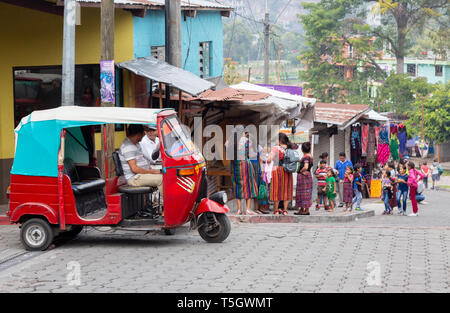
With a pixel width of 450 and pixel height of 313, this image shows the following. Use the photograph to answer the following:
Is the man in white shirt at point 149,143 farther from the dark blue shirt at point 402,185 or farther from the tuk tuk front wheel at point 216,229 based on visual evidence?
the dark blue shirt at point 402,185

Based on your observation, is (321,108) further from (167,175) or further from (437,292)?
(437,292)

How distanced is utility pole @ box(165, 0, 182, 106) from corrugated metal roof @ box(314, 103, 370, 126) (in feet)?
31.3

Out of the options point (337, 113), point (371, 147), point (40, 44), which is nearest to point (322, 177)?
point (40, 44)

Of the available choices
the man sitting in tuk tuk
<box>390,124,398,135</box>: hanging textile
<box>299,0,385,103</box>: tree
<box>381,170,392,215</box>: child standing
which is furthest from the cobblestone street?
<box>299,0,385,103</box>: tree

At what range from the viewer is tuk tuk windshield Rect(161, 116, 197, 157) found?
9.67 meters

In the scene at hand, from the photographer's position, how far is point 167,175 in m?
9.59

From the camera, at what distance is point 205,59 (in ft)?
72.3

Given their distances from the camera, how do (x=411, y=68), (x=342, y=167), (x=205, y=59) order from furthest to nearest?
1. (x=411, y=68)
2. (x=205, y=59)
3. (x=342, y=167)

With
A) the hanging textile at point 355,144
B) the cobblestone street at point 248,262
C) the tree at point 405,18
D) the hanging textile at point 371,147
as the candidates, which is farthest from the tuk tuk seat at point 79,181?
the tree at point 405,18

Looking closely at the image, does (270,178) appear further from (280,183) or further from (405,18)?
(405,18)

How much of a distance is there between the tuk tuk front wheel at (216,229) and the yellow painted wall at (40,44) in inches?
241

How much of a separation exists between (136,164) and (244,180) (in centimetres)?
354

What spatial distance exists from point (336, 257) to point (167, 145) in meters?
2.78
